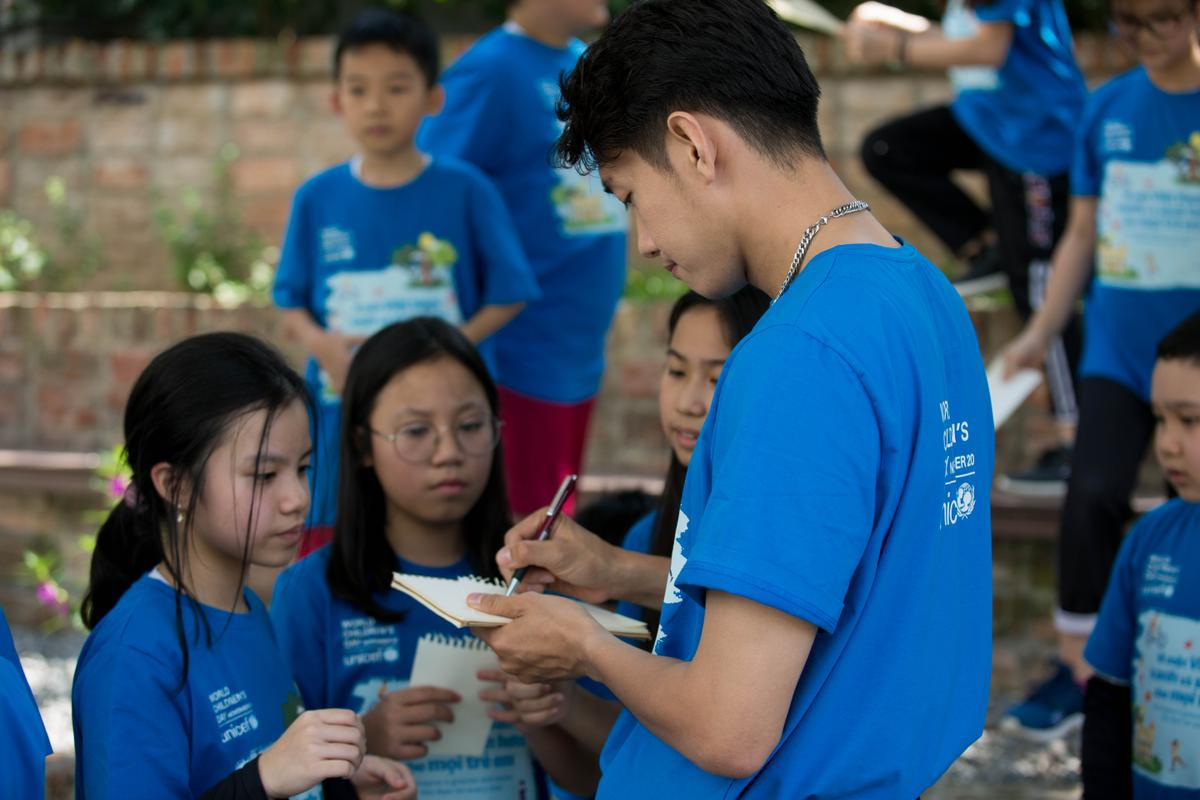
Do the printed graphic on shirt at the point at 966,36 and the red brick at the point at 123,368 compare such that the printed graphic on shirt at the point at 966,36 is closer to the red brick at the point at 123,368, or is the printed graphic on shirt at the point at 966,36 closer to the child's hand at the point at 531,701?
the child's hand at the point at 531,701

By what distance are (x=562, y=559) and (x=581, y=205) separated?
200cm

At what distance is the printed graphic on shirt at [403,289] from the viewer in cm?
342

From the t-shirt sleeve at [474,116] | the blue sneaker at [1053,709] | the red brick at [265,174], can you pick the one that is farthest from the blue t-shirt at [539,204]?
the red brick at [265,174]

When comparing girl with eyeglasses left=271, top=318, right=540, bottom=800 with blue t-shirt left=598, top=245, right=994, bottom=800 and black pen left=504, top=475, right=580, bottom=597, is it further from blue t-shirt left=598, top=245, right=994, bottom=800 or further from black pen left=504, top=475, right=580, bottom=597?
blue t-shirt left=598, top=245, right=994, bottom=800

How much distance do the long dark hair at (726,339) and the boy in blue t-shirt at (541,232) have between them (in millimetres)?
1351

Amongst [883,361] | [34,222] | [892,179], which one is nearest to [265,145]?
[34,222]

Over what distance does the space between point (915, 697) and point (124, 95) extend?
21.8ft

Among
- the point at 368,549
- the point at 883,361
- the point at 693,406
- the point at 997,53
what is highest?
the point at 997,53

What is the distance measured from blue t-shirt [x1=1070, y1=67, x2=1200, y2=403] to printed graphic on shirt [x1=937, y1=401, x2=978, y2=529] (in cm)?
204

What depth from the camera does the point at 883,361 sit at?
1.43 metres

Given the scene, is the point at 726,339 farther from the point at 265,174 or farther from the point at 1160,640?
the point at 265,174

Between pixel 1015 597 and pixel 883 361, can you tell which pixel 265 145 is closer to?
pixel 1015 597

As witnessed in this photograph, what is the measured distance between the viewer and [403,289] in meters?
3.43

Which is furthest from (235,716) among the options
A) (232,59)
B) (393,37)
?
(232,59)
